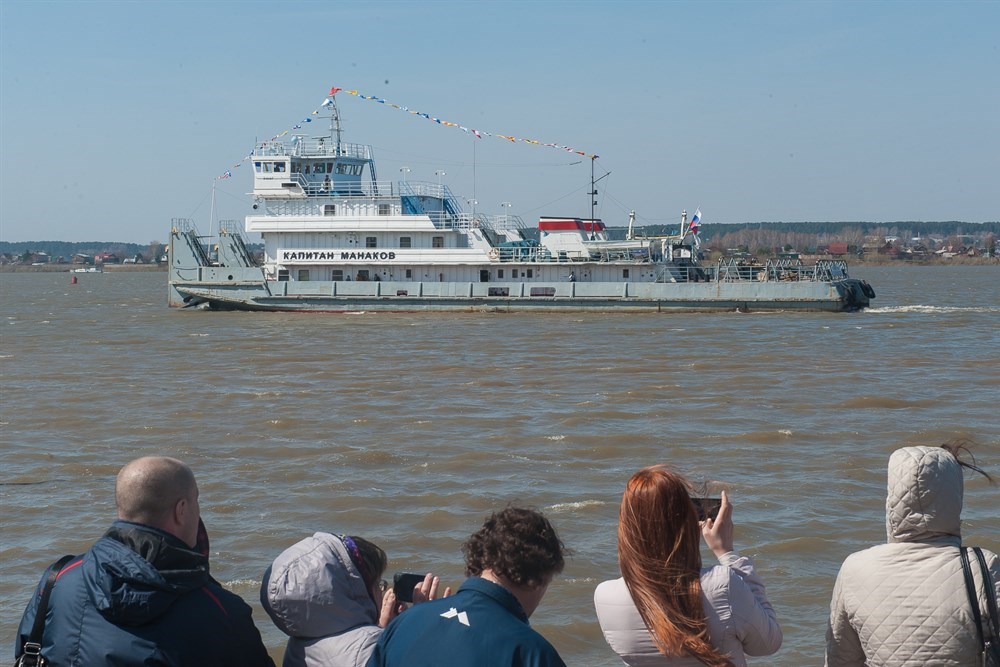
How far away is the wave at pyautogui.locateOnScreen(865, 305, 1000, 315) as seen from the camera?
37.8 meters

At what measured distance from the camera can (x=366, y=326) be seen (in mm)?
31609

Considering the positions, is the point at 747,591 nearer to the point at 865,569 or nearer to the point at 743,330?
the point at 865,569

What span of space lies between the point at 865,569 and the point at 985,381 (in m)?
17.5

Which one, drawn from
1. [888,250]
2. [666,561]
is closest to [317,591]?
[666,561]

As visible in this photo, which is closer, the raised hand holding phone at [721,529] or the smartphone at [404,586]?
the raised hand holding phone at [721,529]

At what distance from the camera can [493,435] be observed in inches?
537

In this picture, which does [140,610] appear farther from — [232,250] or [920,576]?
[232,250]

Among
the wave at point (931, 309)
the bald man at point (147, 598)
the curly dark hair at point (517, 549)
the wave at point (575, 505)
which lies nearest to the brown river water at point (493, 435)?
the wave at point (575, 505)

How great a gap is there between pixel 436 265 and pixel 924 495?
106ft

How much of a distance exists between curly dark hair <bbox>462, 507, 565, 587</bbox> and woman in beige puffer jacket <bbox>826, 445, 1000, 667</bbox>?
98cm

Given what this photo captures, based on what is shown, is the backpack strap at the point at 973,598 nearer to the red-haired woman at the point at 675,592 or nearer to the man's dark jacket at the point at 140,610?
the red-haired woman at the point at 675,592

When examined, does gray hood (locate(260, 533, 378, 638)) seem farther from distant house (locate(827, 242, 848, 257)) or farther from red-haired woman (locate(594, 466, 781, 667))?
distant house (locate(827, 242, 848, 257))

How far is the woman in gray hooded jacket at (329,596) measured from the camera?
320cm

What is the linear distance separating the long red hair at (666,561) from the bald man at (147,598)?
1097 mm
